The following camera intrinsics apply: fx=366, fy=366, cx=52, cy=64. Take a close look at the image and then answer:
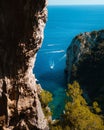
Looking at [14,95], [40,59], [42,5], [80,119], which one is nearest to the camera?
[42,5]

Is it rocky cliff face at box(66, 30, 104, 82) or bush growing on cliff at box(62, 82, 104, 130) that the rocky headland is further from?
bush growing on cliff at box(62, 82, 104, 130)

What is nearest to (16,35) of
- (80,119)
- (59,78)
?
(80,119)

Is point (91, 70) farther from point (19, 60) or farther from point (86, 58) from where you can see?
point (19, 60)

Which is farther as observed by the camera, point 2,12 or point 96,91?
point 96,91

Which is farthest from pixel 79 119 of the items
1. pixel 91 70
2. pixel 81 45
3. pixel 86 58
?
pixel 86 58

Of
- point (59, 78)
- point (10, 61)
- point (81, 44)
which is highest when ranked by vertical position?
point (81, 44)

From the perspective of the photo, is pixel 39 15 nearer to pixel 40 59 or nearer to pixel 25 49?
pixel 25 49
